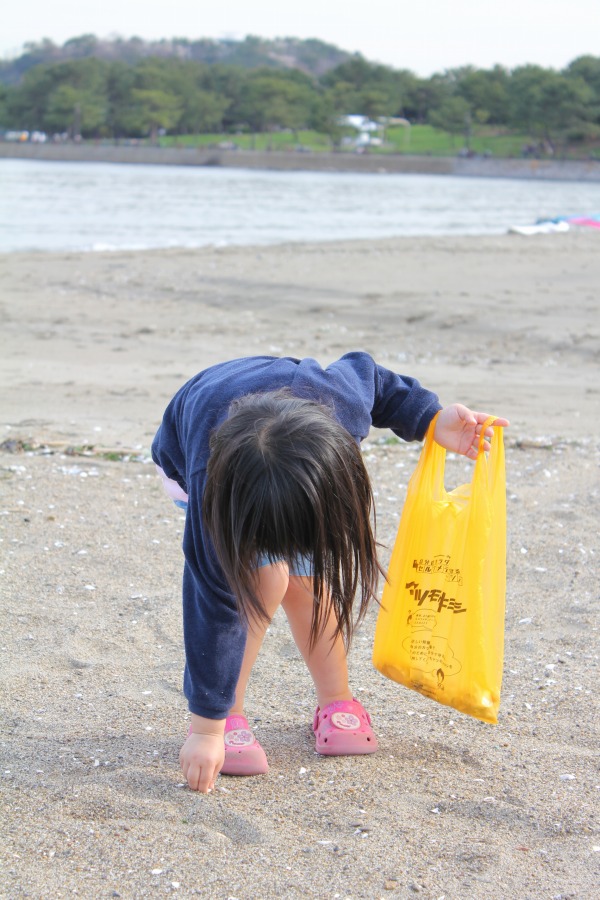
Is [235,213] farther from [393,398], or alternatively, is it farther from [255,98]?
[255,98]

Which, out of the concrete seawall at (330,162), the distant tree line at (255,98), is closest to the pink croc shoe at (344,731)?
the concrete seawall at (330,162)

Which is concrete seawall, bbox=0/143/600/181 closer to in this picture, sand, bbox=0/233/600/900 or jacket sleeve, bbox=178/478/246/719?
sand, bbox=0/233/600/900

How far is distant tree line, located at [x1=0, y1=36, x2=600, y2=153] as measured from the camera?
3329 inches

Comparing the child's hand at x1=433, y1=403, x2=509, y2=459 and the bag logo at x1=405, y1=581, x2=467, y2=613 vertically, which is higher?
the child's hand at x1=433, y1=403, x2=509, y2=459

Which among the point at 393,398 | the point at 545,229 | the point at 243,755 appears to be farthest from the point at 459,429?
the point at 545,229

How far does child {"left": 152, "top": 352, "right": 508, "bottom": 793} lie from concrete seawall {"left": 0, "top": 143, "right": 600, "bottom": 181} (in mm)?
67012

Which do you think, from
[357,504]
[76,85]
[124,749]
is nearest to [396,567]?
[357,504]

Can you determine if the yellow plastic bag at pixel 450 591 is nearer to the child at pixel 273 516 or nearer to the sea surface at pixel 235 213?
the child at pixel 273 516

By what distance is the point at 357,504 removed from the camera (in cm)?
179

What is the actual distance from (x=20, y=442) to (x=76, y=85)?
101702 mm

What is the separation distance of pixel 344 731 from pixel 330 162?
238ft

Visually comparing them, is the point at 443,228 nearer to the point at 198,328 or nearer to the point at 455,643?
the point at 198,328

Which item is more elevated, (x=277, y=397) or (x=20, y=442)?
(x=277, y=397)

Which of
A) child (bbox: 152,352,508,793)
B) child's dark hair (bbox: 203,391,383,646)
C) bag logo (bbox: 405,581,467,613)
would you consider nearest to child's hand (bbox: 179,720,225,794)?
child (bbox: 152,352,508,793)
